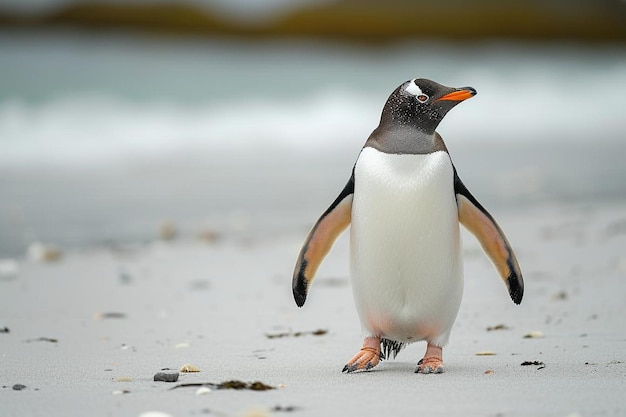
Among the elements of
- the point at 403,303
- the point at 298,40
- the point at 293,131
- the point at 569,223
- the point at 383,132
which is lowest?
the point at 403,303

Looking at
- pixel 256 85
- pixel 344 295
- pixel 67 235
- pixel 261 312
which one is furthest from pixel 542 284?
pixel 256 85

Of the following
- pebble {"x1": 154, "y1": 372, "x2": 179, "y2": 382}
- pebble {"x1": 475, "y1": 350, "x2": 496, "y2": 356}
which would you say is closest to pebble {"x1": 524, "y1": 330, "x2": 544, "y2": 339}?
pebble {"x1": 475, "y1": 350, "x2": 496, "y2": 356}

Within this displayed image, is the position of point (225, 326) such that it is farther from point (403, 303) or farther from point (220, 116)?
point (220, 116)

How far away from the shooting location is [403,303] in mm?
4242

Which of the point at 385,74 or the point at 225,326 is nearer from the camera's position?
the point at 225,326

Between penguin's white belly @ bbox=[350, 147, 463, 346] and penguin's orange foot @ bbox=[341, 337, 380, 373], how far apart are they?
72 millimetres

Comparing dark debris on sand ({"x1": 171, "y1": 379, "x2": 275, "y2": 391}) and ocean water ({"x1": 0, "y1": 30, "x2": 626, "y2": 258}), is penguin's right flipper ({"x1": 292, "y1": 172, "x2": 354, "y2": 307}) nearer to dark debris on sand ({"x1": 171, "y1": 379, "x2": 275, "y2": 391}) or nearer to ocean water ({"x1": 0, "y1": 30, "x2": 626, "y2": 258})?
dark debris on sand ({"x1": 171, "y1": 379, "x2": 275, "y2": 391})

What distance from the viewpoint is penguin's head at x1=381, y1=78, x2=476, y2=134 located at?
4172mm

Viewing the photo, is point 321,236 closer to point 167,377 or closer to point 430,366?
point 430,366

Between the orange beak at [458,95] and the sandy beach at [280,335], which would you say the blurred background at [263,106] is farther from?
the orange beak at [458,95]

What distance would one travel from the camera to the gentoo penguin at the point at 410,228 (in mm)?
4152

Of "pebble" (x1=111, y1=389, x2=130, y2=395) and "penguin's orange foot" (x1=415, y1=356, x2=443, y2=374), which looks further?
"penguin's orange foot" (x1=415, y1=356, x2=443, y2=374)

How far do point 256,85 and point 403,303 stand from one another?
2125 cm

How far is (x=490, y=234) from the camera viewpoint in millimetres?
4383
